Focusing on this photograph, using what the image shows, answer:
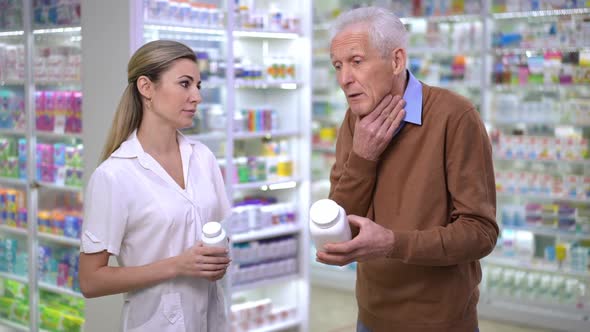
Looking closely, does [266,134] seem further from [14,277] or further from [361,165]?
[361,165]

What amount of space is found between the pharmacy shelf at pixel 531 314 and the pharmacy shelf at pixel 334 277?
1.46 meters

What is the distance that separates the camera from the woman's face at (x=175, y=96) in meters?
2.41

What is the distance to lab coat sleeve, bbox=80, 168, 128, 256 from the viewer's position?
224cm

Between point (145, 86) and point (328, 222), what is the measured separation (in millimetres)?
1007

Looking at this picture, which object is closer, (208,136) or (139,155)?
(139,155)

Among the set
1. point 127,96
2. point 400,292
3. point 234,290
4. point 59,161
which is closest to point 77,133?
point 59,161

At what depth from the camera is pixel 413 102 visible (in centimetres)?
199

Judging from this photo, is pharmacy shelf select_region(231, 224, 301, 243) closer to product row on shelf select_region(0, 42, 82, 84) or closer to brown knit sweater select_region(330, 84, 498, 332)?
product row on shelf select_region(0, 42, 82, 84)

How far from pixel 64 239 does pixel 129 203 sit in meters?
2.68

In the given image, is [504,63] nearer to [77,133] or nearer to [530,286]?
[530,286]

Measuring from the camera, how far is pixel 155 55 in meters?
2.42

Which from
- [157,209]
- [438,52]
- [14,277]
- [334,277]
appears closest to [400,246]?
[157,209]

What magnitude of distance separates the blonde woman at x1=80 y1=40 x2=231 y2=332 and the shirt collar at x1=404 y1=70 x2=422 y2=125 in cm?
72

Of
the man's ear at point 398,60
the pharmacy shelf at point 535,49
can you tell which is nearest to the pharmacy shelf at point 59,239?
the man's ear at point 398,60
